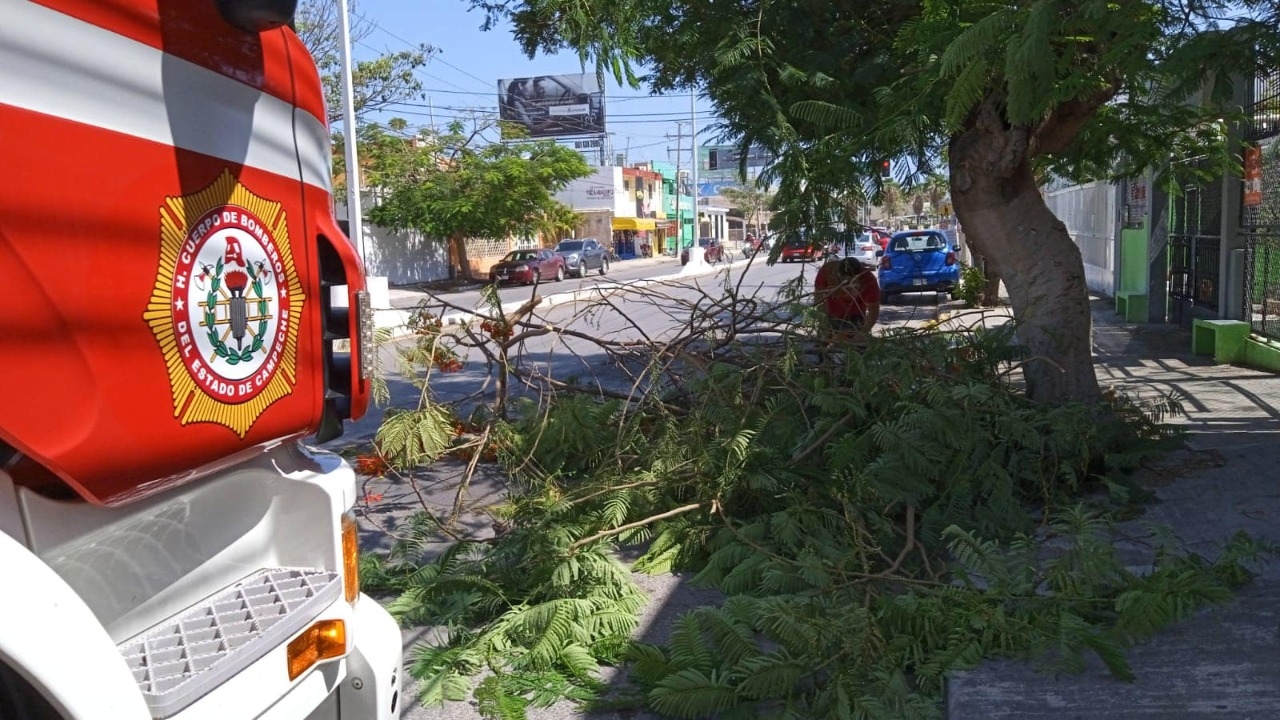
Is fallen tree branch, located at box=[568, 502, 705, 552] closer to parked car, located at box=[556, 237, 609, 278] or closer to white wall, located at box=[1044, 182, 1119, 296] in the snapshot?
white wall, located at box=[1044, 182, 1119, 296]

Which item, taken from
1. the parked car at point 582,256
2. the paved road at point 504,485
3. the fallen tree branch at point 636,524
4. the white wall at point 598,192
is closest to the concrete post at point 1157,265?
the paved road at point 504,485

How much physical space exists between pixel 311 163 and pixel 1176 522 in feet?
17.1

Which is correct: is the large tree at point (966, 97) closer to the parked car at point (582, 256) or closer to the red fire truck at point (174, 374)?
the red fire truck at point (174, 374)

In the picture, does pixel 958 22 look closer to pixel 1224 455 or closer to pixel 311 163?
pixel 1224 455

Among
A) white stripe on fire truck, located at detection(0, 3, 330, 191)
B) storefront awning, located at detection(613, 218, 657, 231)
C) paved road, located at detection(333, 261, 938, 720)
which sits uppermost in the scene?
storefront awning, located at detection(613, 218, 657, 231)

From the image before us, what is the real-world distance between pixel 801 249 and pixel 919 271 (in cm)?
1649

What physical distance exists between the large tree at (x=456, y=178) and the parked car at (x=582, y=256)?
199 inches

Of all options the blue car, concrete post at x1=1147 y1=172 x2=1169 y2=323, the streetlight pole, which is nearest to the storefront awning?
the blue car

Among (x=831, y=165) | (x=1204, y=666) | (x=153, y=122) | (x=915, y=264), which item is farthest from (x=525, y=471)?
(x=915, y=264)

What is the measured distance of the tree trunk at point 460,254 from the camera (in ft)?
141

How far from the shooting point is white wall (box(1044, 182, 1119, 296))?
71.9ft

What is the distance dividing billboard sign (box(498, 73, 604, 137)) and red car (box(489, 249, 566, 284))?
765 inches

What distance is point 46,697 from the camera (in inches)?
77.5

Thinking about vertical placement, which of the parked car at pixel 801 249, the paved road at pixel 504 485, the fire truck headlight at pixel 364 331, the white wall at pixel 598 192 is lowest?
the paved road at pixel 504 485
